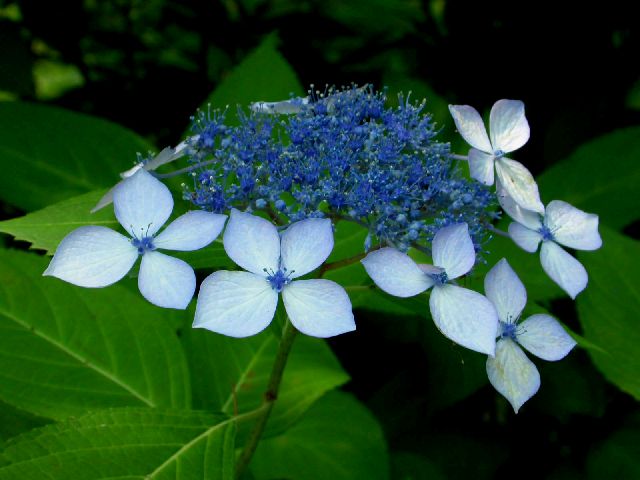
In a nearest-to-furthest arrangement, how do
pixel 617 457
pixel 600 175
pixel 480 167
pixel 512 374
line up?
pixel 512 374
pixel 480 167
pixel 617 457
pixel 600 175

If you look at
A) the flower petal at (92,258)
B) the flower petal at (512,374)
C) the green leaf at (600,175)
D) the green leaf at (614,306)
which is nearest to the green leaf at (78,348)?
the flower petal at (92,258)

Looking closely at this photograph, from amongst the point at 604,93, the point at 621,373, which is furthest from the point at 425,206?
the point at 604,93

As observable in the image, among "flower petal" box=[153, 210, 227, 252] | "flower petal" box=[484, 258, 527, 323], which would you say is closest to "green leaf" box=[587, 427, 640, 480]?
"flower petal" box=[484, 258, 527, 323]

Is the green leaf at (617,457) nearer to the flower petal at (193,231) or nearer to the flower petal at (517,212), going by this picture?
the flower petal at (517,212)

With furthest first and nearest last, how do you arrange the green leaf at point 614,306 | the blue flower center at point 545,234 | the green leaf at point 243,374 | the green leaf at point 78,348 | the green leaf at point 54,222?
the green leaf at point 614,306 < the green leaf at point 243,374 < the green leaf at point 78,348 < the blue flower center at point 545,234 < the green leaf at point 54,222

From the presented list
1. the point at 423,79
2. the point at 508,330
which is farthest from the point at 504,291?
the point at 423,79

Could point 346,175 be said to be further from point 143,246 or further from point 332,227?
point 143,246

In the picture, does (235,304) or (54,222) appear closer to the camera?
(235,304)

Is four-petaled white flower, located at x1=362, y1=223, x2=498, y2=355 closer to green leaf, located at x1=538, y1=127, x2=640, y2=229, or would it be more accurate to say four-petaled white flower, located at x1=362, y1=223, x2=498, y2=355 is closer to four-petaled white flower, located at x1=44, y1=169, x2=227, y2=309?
four-petaled white flower, located at x1=44, y1=169, x2=227, y2=309
